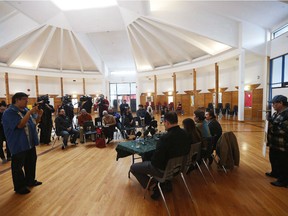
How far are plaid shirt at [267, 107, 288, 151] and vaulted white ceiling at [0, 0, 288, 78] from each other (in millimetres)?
6659

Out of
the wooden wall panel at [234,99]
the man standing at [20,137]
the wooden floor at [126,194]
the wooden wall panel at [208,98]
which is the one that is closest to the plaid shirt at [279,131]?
the wooden floor at [126,194]

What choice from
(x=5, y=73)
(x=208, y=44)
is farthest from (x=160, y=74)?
(x=5, y=73)

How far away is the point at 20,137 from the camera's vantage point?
2.46 metres

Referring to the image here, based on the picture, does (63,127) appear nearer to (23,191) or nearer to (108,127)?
(108,127)

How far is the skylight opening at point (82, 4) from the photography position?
8.66 metres

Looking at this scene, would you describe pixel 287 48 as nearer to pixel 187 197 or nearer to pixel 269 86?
pixel 269 86

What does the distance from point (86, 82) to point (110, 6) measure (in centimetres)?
1073

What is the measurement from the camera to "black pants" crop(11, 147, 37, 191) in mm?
2475

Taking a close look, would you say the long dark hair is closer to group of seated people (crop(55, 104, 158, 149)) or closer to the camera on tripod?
the camera on tripod

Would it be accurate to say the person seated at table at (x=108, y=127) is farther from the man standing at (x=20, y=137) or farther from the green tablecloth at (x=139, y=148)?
the man standing at (x=20, y=137)

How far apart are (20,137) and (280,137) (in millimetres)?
4072

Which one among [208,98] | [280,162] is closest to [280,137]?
[280,162]

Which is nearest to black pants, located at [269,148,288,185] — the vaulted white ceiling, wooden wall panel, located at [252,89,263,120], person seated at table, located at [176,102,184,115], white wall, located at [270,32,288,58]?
the vaulted white ceiling

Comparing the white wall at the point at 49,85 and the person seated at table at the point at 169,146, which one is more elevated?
the white wall at the point at 49,85
